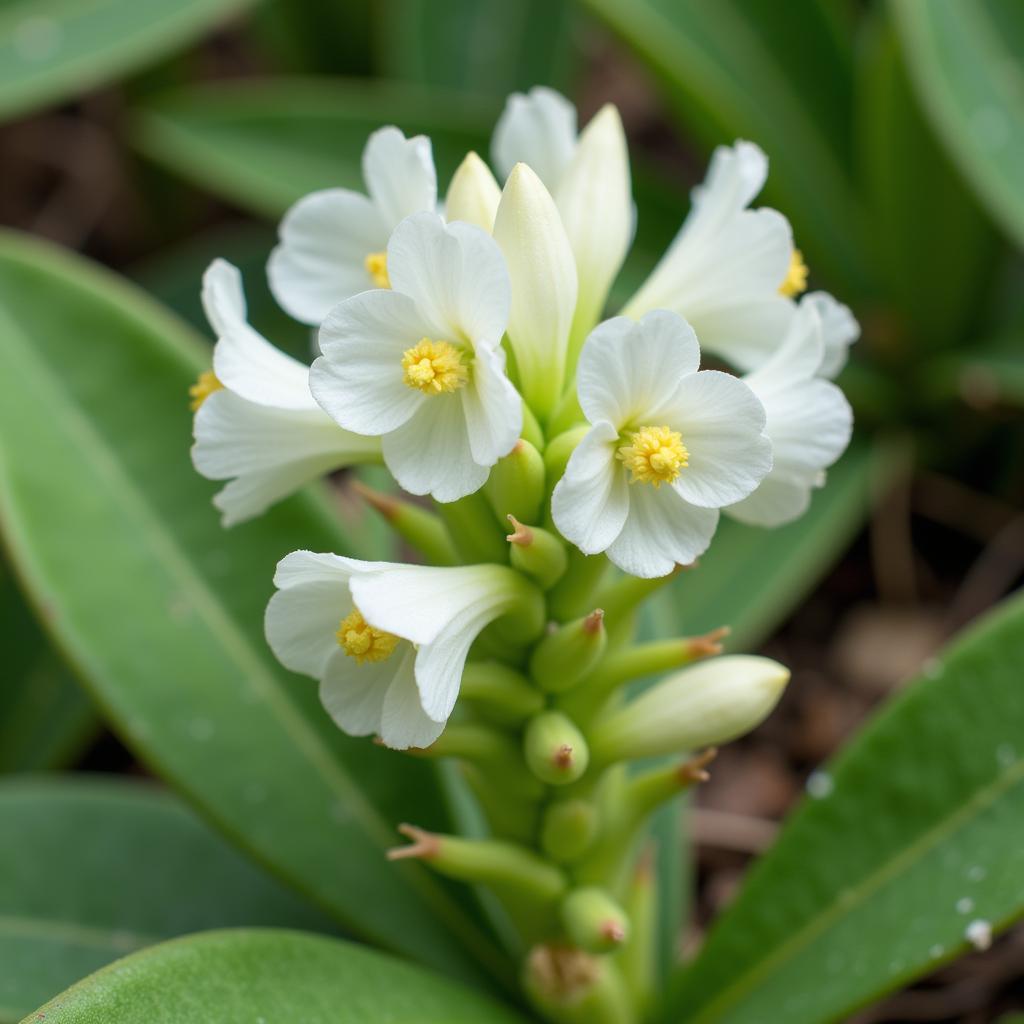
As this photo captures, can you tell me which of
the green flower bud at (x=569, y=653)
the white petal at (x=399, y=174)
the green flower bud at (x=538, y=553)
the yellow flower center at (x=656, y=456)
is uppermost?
the white petal at (x=399, y=174)

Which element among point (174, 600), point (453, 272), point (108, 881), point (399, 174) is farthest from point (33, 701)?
point (453, 272)

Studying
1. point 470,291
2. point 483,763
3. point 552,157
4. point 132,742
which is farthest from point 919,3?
point 132,742

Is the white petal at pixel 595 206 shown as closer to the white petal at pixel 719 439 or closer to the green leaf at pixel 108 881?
the white petal at pixel 719 439

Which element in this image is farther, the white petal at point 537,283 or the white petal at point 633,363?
the white petal at point 537,283

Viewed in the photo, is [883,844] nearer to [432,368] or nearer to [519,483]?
[519,483]

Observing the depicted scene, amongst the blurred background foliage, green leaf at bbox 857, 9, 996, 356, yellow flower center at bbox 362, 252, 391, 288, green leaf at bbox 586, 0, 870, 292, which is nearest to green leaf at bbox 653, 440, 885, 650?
the blurred background foliage

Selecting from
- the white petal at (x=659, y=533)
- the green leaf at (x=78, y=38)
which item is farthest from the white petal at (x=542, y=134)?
the green leaf at (x=78, y=38)

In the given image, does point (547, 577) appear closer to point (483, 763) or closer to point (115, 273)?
point (483, 763)
